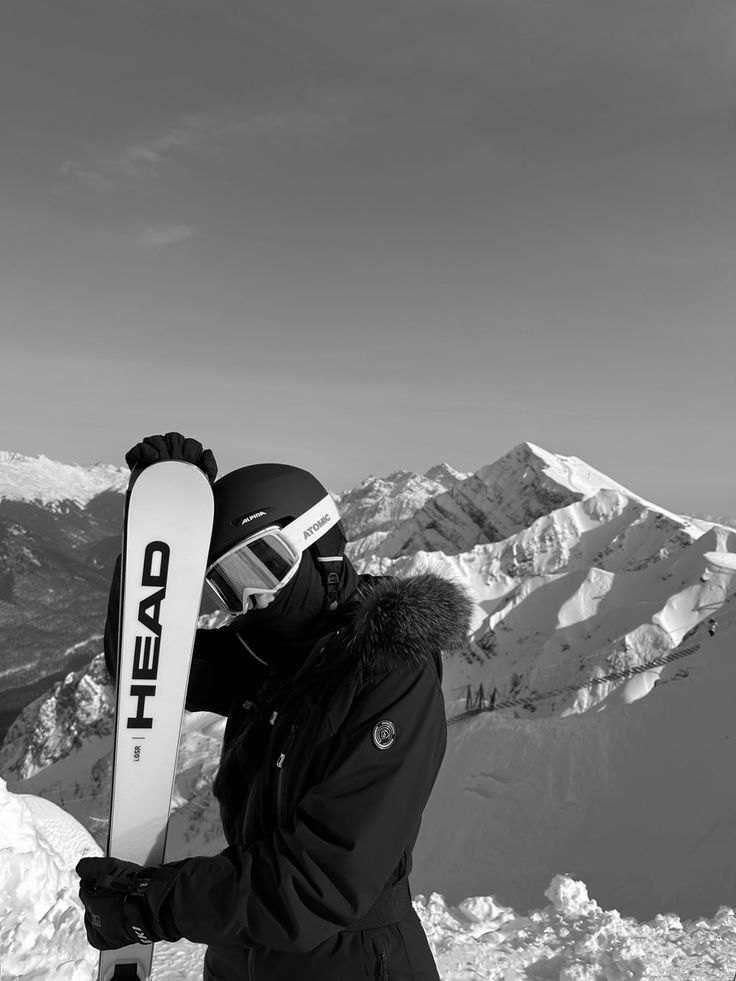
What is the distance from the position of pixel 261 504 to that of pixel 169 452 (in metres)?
0.46

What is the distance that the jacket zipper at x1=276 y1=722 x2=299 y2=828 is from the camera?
2482 millimetres

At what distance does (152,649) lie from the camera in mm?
3008

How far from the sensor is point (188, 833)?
5072cm

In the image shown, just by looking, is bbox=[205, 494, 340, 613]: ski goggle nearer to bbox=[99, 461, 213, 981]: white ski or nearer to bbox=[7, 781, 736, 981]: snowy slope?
bbox=[99, 461, 213, 981]: white ski

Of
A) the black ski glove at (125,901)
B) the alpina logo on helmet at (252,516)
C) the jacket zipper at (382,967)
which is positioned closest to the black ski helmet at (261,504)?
the alpina logo on helmet at (252,516)

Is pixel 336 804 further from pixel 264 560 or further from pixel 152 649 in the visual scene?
pixel 152 649

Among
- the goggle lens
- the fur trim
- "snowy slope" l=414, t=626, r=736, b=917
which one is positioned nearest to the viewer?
the fur trim

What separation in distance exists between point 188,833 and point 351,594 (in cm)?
5451

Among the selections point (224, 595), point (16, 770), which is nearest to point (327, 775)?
point (224, 595)

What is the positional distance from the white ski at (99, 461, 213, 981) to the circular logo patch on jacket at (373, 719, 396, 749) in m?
0.93

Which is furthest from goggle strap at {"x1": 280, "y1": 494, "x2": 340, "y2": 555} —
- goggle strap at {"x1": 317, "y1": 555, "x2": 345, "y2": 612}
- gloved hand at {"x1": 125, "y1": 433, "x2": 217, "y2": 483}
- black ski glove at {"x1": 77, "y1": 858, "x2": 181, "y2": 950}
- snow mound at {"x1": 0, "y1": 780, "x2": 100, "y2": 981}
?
snow mound at {"x1": 0, "y1": 780, "x2": 100, "y2": 981}

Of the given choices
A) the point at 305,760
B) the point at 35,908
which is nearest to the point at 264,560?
the point at 305,760

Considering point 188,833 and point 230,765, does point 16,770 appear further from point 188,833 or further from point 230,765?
point 230,765

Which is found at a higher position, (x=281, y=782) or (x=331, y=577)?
(x=331, y=577)
